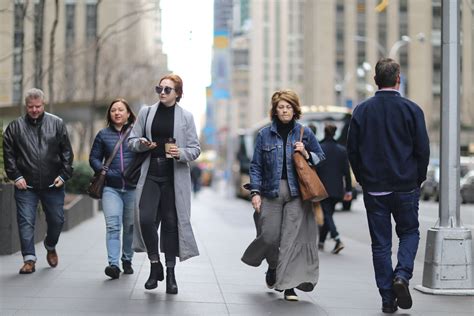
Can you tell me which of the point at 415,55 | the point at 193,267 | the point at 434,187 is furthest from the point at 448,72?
the point at 415,55

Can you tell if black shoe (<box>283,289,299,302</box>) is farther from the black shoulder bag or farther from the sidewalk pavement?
the black shoulder bag

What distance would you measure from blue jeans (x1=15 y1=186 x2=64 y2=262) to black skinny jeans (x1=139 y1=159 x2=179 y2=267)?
1.74m

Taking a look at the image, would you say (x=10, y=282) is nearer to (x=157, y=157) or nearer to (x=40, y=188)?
(x=40, y=188)

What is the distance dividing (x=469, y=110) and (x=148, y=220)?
6001cm

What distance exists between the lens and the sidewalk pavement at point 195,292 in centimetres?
700

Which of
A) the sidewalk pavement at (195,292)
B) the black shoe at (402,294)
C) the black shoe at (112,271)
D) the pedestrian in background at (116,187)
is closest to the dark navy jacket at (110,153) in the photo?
the pedestrian in background at (116,187)

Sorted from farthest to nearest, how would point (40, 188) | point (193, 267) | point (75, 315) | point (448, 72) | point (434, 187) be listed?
1. point (434, 187)
2. point (193, 267)
3. point (40, 188)
4. point (448, 72)
5. point (75, 315)

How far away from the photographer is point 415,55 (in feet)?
272

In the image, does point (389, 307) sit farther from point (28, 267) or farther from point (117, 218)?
point (28, 267)

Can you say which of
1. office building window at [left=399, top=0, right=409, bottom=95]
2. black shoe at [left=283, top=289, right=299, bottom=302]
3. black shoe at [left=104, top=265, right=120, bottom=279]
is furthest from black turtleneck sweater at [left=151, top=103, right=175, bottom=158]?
office building window at [left=399, top=0, right=409, bottom=95]

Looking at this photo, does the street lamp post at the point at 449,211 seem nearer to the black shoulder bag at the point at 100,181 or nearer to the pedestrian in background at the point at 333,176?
the black shoulder bag at the point at 100,181

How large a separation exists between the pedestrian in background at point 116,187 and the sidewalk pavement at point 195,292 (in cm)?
28

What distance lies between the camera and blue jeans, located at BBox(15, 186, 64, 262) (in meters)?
8.91

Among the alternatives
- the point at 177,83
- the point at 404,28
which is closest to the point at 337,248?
the point at 177,83
